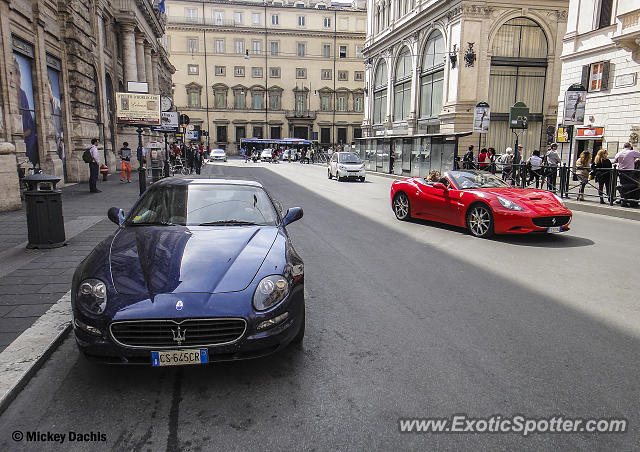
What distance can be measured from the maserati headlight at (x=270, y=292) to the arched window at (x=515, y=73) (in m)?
32.7

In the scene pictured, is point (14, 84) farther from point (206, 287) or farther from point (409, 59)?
point (409, 59)

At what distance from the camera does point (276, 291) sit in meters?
3.40

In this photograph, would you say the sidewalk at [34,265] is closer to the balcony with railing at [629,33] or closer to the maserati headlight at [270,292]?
the maserati headlight at [270,292]

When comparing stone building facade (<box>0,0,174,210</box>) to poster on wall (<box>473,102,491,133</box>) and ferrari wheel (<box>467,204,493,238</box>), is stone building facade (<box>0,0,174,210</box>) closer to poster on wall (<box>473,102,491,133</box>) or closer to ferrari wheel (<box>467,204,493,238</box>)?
ferrari wheel (<box>467,204,493,238</box>)

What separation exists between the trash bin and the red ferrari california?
7.33 meters

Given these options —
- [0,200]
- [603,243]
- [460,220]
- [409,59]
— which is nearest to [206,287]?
[460,220]

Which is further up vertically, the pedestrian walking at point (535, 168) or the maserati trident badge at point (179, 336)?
the pedestrian walking at point (535, 168)

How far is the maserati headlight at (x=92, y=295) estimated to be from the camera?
3.20 m

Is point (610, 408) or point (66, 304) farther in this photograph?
point (66, 304)

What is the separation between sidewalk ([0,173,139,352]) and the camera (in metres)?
4.47

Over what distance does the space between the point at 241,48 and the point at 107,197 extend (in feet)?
230

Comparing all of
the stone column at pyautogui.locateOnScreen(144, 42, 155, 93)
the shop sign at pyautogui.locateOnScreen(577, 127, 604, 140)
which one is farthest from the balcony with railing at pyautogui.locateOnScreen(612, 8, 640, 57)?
the stone column at pyautogui.locateOnScreen(144, 42, 155, 93)

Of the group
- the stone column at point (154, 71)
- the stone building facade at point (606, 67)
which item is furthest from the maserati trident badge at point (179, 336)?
the stone column at point (154, 71)

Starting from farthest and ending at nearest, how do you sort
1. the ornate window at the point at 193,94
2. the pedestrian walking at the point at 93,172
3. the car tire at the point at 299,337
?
1. the ornate window at the point at 193,94
2. the pedestrian walking at the point at 93,172
3. the car tire at the point at 299,337
